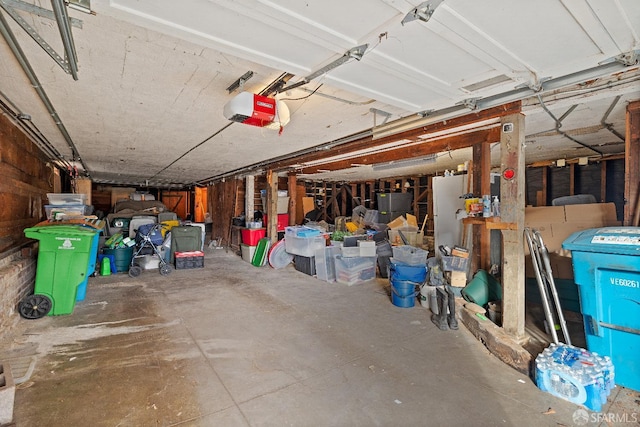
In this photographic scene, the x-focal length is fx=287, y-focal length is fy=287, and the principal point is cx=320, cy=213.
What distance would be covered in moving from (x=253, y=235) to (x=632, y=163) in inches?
245

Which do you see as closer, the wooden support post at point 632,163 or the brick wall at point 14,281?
the wooden support post at point 632,163

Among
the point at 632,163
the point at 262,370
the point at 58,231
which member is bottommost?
the point at 262,370

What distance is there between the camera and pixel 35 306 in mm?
3104

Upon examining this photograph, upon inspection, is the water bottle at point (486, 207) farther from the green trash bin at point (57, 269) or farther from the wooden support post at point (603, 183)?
the green trash bin at point (57, 269)

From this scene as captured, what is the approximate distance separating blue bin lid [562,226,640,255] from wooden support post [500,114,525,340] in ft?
1.21

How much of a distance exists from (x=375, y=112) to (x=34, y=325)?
13.4 ft

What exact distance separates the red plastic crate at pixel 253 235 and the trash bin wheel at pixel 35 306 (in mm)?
3935

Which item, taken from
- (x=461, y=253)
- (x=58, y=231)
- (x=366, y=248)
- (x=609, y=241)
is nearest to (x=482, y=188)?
(x=461, y=253)

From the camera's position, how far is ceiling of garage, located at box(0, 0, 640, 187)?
4.13ft

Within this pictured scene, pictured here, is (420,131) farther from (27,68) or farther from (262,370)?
(27,68)

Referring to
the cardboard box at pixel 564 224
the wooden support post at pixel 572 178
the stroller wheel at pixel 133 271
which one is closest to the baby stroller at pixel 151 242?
the stroller wheel at pixel 133 271

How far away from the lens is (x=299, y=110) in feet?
9.16

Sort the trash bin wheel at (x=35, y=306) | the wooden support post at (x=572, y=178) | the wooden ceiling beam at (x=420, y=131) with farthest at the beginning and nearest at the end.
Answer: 1. the wooden support post at (x=572, y=178)
2. the trash bin wheel at (x=35, y=306)
3. the wooden ceiling beam at (x=420, y=131)

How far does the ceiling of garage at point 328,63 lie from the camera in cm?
126
